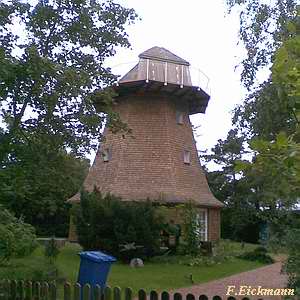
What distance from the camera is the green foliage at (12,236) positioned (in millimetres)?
9805

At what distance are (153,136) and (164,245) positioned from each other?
7.06 metres

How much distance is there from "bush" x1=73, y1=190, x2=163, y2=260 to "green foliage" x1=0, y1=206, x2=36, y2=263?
9928 mm

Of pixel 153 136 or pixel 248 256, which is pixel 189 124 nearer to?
pixel 153 136

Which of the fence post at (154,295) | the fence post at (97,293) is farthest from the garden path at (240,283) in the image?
the fence post at (154,295)

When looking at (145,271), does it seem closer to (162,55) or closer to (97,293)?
(97,293)

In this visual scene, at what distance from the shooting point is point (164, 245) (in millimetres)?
23906

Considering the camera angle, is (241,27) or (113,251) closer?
(241,27)

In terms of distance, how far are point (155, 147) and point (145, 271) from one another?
1078 cm

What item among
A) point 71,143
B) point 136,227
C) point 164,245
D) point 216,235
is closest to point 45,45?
point 71,143

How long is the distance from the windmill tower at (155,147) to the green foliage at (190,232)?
2.79 metres

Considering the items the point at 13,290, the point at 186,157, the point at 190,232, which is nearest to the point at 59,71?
the point at 13,290

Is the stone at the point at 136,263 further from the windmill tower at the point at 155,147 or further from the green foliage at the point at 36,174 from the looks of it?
the green foliage at the point at 36,174

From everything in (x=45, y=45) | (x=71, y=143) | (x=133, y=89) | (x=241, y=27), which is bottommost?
(x=71, y=143)

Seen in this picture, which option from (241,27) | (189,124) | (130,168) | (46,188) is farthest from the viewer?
(189,124)
